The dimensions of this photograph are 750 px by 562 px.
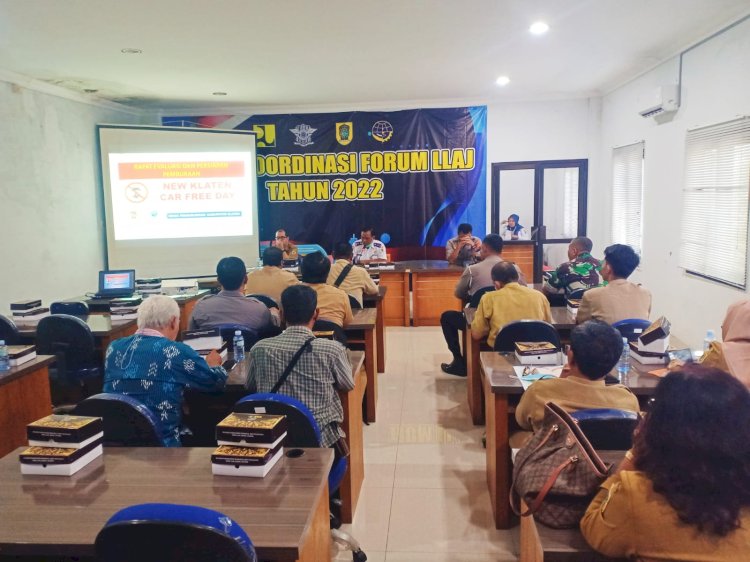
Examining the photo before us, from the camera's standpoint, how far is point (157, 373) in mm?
2396

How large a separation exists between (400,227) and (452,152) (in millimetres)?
1360

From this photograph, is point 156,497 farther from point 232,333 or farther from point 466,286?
point 466,286

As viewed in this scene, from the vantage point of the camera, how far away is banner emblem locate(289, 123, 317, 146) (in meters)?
8.85

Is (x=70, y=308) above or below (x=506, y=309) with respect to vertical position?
below

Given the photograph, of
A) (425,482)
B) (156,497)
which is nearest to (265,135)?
(425,482)

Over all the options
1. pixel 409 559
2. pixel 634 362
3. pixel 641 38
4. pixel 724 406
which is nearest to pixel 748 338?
pixel 634 362

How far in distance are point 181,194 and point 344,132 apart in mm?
2677

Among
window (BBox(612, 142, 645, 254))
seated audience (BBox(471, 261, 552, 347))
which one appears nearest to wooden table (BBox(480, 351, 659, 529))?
seated audience (BBox(471, 261, 552, 347))

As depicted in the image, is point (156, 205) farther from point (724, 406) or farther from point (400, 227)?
point (724, 406)

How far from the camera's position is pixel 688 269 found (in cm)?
562

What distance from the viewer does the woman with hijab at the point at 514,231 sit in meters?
8.66

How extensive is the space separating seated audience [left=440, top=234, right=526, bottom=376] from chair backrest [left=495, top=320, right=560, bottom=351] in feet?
5.05

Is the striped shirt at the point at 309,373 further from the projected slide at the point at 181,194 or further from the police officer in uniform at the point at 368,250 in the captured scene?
the projected slide at the point at 181,194

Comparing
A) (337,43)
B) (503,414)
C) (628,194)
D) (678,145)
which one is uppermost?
(337,43)
